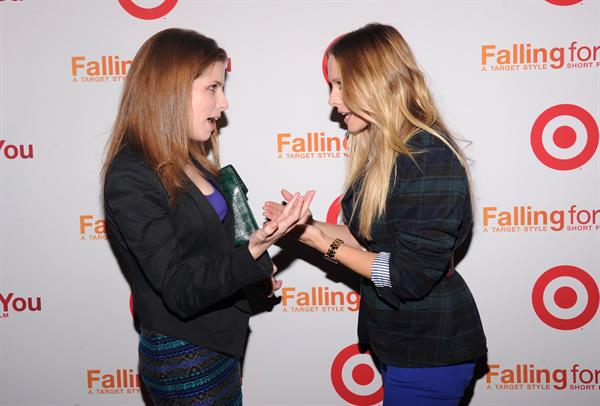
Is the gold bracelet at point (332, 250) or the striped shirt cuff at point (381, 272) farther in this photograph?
the gold bracelet at point (332, 250)

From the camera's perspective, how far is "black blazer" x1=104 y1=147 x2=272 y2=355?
126cm

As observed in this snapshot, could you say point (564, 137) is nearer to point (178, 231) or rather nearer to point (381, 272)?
point (381, 272)

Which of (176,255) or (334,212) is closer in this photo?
(176,255)

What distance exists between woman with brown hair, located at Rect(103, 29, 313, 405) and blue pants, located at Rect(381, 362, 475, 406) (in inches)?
18.7

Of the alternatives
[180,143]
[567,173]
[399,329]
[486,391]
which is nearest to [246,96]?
[180,143]

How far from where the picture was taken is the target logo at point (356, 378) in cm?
233

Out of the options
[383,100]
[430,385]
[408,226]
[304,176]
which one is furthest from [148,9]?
[430,385]

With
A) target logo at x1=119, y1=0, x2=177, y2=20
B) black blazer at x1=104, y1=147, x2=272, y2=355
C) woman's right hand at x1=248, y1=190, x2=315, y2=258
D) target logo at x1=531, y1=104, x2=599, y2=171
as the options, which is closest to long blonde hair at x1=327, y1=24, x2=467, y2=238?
woman's right hand at x1=248, y1=190, x2=315, y2=258

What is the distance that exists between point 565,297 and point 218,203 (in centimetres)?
160

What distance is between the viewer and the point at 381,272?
4.80ft

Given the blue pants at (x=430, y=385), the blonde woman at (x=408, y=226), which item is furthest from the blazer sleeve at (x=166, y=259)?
the blue pants at (x=430, y=385)

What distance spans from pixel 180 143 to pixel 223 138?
30.9 inches

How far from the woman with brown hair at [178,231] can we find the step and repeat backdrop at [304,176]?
69 cm

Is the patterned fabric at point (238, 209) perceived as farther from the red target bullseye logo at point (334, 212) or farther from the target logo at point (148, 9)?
the target logo at point (148, 9)
